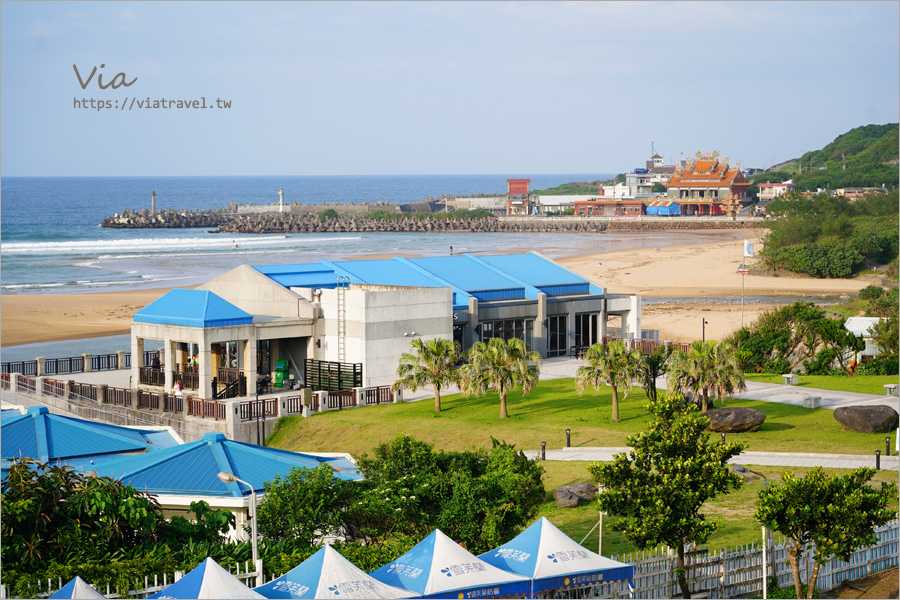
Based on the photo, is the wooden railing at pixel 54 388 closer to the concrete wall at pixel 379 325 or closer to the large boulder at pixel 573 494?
the concrete wall at pixel 379 325

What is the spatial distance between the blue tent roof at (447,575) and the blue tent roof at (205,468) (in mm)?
5768

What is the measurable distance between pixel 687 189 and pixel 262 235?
74.9m

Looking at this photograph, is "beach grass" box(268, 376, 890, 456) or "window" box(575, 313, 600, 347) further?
"window" box(575, 313, 600, 347)

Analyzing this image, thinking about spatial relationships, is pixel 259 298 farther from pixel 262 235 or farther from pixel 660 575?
pixel 262 235

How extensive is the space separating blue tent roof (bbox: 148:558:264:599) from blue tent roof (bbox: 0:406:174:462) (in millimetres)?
10658

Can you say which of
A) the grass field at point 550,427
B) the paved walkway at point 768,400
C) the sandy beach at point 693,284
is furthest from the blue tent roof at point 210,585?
the sandy beach at point 693,284

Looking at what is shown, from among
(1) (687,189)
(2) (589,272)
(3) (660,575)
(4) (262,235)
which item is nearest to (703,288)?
(2) (589,272)

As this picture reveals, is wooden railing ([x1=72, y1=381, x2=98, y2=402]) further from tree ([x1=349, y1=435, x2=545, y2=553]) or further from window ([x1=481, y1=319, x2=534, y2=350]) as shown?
tree ([x1=349, y1=435, x2=545, y2=553])

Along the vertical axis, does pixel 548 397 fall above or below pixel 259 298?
below

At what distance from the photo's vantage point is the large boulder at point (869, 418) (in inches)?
1157

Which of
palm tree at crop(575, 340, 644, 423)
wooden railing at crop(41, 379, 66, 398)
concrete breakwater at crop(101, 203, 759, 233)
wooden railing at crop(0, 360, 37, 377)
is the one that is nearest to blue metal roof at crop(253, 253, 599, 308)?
wooden railing at crop(41, 379, 66, 398)

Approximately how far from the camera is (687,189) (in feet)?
587

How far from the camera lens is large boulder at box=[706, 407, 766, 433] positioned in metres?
30.0

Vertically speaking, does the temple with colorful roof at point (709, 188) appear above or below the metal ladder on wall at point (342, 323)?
above
